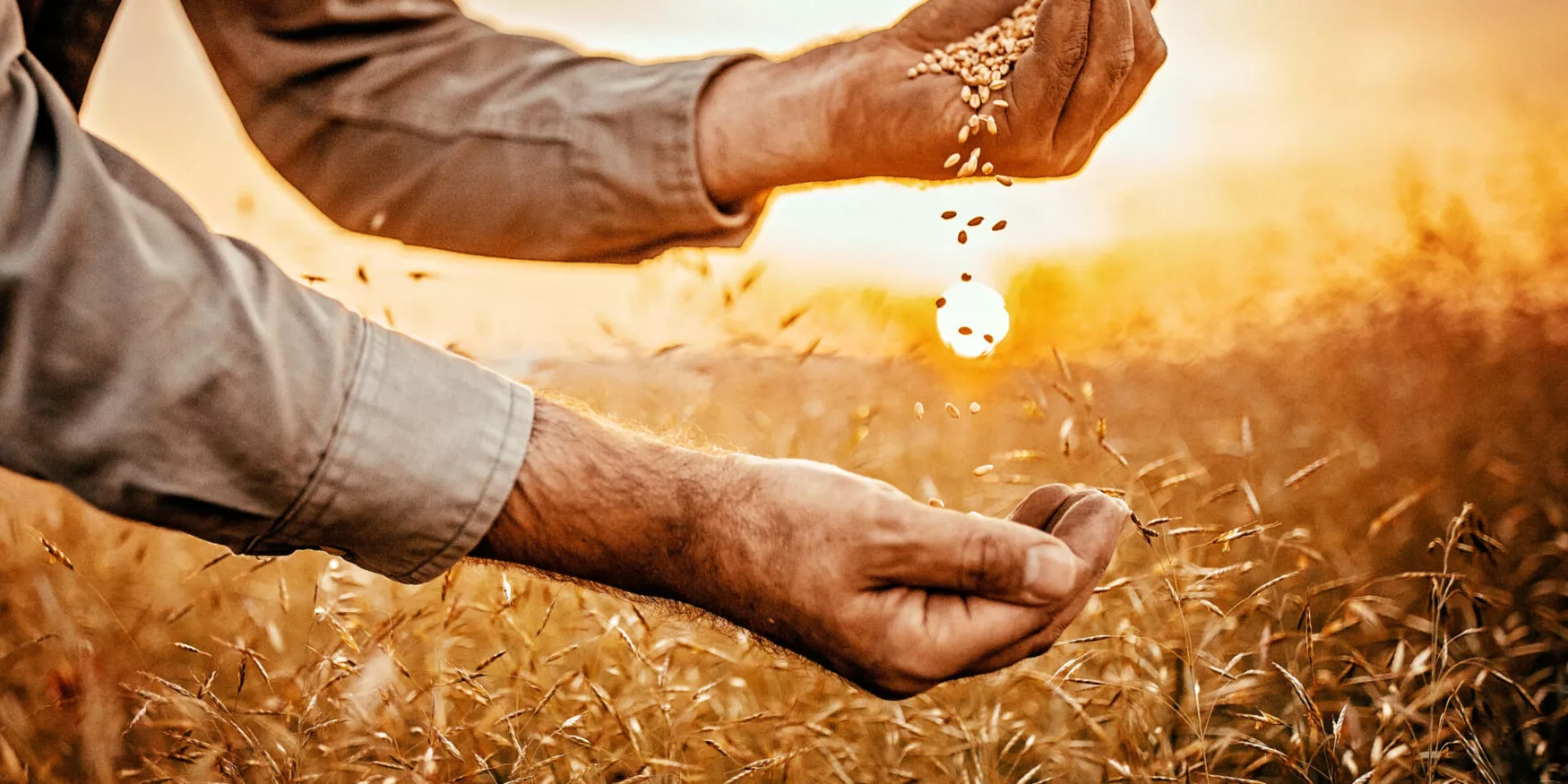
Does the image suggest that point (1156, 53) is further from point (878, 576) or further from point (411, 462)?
point (411, 462)

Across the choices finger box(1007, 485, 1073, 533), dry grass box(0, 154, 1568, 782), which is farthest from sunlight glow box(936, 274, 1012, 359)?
finger box(1007, 485, 1073, 533)

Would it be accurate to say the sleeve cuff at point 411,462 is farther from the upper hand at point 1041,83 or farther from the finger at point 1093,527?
the upper hand at point 1041,83

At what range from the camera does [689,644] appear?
137cm

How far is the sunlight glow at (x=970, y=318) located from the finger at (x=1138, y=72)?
0.27 metres

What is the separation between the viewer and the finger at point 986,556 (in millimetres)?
A: 833

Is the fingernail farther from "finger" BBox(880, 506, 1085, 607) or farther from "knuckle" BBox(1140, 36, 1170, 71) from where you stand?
"knuckle" BBox(1140, 36, 1170, 71)

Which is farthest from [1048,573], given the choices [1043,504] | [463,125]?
[463,125]

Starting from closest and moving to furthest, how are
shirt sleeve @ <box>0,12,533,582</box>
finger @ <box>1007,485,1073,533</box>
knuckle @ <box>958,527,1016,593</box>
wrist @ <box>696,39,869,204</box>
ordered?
shirt sleeve @ <box>0,12,533,582</box> → knuckle @ <box>958,527,1016,593</box> → finger @ <box>1007,485,1073,533</box> → wrist @ <box>696,39,869,204</box>

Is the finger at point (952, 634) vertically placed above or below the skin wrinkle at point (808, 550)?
below

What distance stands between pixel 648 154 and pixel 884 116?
1.13 feet

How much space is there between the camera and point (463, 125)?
143cm

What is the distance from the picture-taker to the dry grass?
1268 mm

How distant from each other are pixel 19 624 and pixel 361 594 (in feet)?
1.67

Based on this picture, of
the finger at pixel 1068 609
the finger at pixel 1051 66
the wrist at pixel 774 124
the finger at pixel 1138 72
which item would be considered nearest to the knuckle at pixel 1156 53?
the finger at pixel 1138 72
